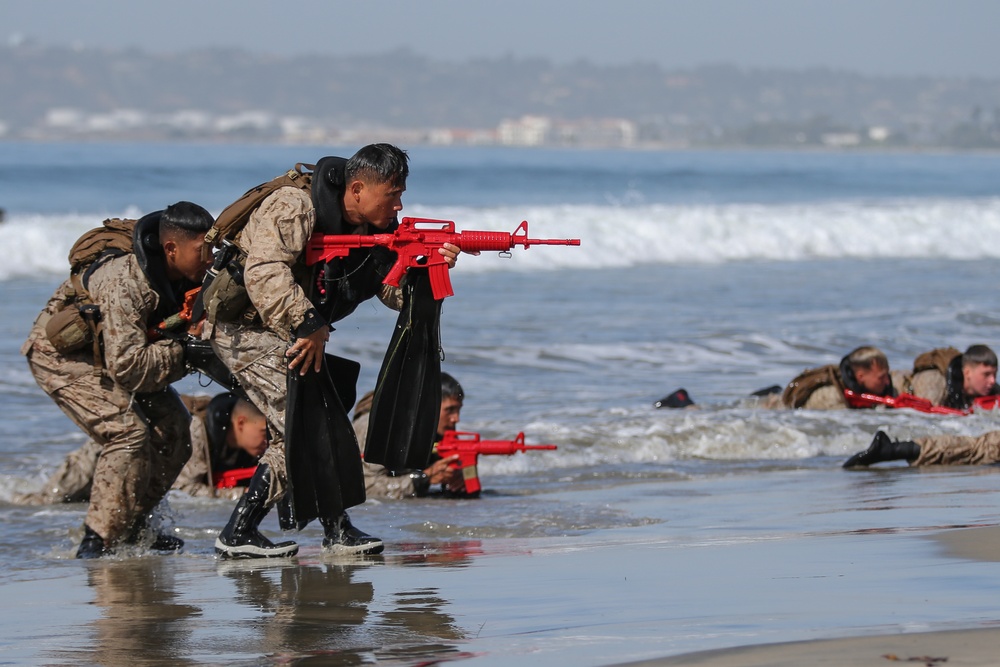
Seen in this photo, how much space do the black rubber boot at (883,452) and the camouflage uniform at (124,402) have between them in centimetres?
393

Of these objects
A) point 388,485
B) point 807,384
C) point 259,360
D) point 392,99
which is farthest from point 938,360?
point 392,99

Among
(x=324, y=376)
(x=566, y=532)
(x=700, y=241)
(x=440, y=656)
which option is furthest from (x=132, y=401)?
(x=700, y=241)

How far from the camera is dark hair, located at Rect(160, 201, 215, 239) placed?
5824mm

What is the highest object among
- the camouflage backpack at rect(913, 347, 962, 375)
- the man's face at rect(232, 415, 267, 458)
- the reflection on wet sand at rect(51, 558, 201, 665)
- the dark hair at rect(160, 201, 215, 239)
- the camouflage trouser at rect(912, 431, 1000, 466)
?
the dark hair at rect(160, 201, 215, 239)

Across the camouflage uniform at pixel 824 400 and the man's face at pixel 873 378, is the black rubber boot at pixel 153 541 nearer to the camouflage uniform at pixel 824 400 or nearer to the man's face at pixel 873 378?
the camouflage uniform at pixel 824 400

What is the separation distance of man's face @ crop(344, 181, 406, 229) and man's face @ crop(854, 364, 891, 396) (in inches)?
231

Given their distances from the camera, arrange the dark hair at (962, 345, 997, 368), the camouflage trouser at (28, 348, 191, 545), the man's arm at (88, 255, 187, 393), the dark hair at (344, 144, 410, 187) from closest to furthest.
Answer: the dark hair at (344, 144, 410, 187), the man's arm at (88, 255, 187, 393), the camouflage trouser at (28, 348, 191, 545), the dark hair at (962, 345, 997, 368)

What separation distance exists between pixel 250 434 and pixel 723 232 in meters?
23.0

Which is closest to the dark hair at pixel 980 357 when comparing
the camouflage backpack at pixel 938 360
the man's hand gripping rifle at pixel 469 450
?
the camouflage backpack at pixel 938 360

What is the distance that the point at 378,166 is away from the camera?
17.4 feet

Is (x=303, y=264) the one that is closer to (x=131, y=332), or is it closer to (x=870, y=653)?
(x=131, y=332)

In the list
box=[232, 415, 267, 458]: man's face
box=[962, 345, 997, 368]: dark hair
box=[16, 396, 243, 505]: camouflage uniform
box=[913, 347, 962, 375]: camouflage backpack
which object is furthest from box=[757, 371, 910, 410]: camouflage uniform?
box=[16, 396, 243, 505]: camouflage uniform

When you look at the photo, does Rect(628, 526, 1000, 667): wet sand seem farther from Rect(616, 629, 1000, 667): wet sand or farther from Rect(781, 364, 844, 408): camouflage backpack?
Rect(781, 364, 844, 408): camouflage backpack

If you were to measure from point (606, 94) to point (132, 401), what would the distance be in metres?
188
